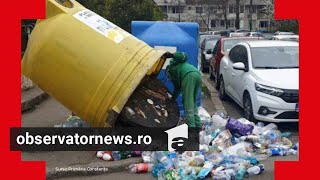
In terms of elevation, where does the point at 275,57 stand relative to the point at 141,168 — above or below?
above

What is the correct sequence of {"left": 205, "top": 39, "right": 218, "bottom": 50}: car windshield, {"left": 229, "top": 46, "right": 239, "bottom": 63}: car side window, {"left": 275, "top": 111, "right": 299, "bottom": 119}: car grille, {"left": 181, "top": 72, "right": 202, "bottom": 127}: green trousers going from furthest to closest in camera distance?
{"left": 205, "top": 39, "right": 218, "bottom": 50}: car windshield → {"left": 229, "top": 46, "right": 239, "bottom": 63}: car side window → {"left": 275, "top": 111, "right": 299, "bottom": 119}: car grille → {"left": 181, "top": 72, "right": 202, "bottom": 127}: green trousers

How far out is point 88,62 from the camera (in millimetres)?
5688

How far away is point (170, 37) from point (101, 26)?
6.33ft

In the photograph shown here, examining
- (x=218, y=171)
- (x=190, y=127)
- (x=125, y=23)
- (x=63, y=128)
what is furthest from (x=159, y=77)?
(x=125, y=23)

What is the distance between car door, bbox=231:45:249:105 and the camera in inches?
320

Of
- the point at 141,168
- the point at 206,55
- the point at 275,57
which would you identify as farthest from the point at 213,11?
the point at 141,168

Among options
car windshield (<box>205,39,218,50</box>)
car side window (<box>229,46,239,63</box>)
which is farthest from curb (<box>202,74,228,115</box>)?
car windshield (<box>205,39,218,50</box>)

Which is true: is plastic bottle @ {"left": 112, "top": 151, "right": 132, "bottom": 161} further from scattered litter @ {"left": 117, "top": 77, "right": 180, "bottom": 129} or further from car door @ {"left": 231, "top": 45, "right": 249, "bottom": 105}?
car door @ {"left": 231, "top": 45, "right": 249, "bottom": 105}

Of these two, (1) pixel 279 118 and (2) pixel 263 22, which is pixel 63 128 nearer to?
(1) pixel 279 118

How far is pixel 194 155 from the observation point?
19.2 ft

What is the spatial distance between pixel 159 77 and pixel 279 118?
2.16m

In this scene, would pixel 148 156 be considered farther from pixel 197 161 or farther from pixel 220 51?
pixel 220 51

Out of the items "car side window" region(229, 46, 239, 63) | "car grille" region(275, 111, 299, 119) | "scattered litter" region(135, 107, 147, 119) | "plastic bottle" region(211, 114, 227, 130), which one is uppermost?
"car side window" region(229, 46, 239, 63)

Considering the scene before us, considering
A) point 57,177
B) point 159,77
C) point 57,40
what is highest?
point 57,40
